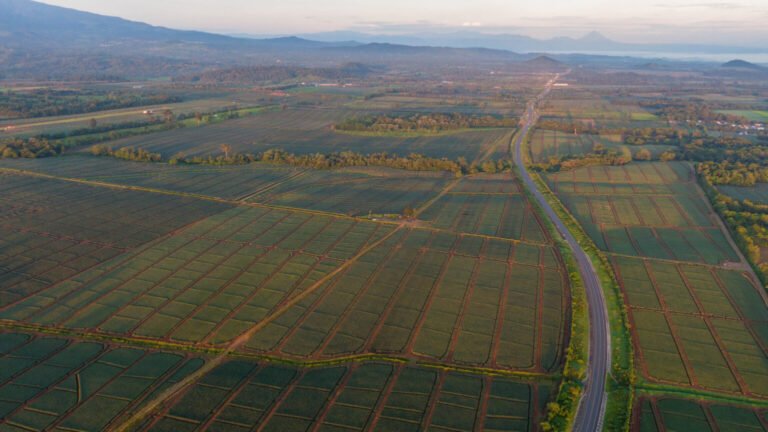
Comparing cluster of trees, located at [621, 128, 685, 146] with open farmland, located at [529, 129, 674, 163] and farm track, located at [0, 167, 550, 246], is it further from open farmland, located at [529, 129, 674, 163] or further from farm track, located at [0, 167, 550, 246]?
farm track, located at [0, 167, 550, 246]

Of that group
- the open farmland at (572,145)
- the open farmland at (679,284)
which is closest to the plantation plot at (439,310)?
the open farmland at (679,284)

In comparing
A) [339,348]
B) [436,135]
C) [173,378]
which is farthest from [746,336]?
[436,135]

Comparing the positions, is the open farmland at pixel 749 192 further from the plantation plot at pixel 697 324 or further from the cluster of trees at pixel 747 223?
the plantation plot at pixel 697 324

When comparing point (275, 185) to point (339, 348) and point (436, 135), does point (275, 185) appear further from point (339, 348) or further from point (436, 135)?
point (436, 135)

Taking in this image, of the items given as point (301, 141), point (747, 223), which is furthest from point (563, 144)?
point (301, 141)

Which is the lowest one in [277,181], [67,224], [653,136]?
[67,224]

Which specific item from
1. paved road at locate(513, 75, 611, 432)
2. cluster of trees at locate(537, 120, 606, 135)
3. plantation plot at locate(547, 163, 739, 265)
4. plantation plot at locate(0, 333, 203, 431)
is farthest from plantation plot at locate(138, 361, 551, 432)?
cluster of trees at locate(537, 120, 606, 135)

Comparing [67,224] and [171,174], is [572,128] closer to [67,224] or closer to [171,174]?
[171,174]
